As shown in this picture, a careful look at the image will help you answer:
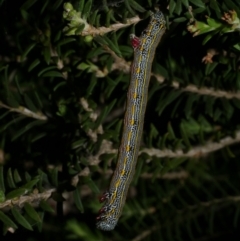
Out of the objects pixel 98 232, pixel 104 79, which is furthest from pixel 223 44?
pixel 98 232

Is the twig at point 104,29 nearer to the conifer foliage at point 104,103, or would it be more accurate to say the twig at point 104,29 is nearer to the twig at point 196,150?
the conifer foliage at point 104,103

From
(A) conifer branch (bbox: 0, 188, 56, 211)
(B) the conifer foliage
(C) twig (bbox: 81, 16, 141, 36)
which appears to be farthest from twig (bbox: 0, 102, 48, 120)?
(C) twig (bbox: 81, 16, 141, 36)

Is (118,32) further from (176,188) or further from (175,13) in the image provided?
(176,188)

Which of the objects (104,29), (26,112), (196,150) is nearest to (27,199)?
(26,112)

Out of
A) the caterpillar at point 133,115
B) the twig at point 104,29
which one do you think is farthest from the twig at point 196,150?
the twig at point 104,29

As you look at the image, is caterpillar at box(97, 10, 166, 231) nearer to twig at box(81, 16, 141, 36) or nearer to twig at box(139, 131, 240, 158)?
twig at box(81, 16, 141, 36)
